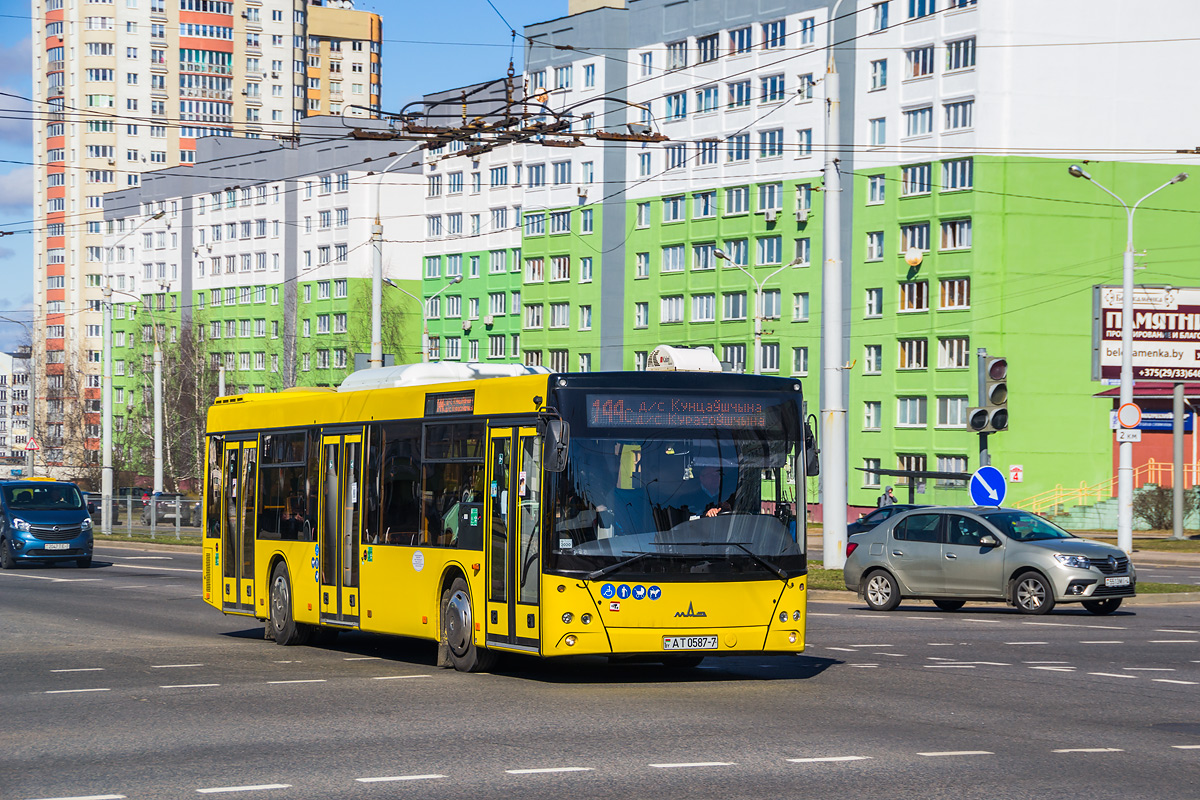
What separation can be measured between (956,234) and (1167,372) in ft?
70.1

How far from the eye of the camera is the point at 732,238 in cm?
7688

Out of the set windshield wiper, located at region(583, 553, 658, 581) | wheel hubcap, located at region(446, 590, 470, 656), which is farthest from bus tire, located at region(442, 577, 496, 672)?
windshield wiper, located at region(583, 553, 658, 581)

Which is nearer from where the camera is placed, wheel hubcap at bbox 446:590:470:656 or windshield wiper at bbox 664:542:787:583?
windshield wiper at bbox 664:542:787:583

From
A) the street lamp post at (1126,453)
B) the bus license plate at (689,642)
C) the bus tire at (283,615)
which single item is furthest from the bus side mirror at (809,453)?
the street lamp post at (1126,453)

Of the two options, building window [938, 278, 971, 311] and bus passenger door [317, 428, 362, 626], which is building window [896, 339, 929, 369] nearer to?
building window [938, 278, 971, 311]

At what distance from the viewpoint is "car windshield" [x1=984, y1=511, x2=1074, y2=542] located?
878 inches

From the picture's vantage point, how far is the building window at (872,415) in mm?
70875

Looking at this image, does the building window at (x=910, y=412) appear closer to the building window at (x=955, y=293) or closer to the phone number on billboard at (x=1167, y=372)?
the building window at (x=955, y=293)

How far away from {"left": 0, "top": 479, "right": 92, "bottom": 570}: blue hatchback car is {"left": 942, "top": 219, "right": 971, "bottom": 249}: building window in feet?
133

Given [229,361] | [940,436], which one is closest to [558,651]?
[940,436]

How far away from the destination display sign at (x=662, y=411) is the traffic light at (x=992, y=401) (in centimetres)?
1219

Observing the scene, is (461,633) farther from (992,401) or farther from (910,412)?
(910,412)

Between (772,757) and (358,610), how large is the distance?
7.35 m

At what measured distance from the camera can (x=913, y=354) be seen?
227 ft
